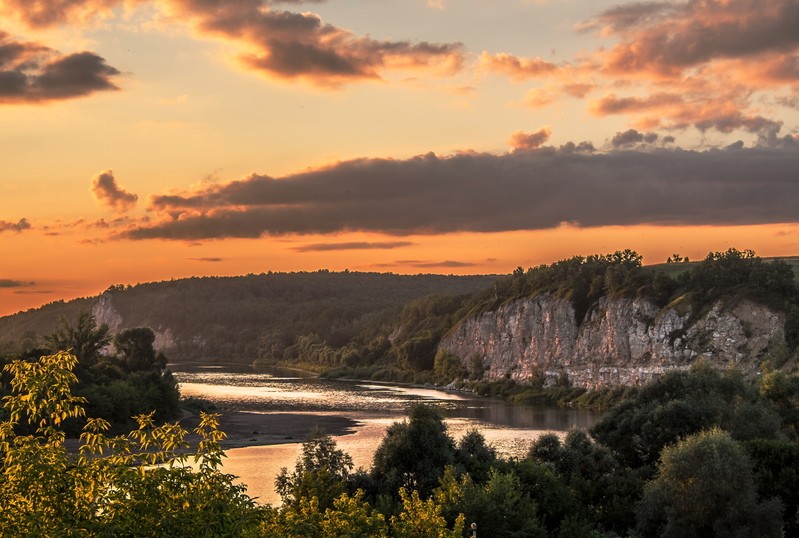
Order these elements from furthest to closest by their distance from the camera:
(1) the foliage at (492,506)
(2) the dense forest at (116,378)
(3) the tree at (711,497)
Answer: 1. (2) the dense forest at (116,378)
2. (3) the tree at (711,497)
3. (1) the foliage at (492,506)

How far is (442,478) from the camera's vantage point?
5072 cm

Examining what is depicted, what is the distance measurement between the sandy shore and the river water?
7.22 ft

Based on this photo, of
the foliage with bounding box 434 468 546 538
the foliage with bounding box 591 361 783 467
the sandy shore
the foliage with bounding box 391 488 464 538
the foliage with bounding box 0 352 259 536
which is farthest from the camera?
the sandy shore

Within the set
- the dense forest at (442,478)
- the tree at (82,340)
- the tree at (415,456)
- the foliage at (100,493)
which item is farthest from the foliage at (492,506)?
the tree at (82,340)

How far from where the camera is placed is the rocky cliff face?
5945 inches

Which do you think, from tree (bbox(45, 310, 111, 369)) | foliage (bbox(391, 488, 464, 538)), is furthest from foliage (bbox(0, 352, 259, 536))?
tree (bbox(45, 310, 111, 369))

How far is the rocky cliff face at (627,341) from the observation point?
5945 inches

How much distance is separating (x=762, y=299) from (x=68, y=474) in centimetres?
15017

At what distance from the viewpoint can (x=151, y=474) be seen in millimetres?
21875

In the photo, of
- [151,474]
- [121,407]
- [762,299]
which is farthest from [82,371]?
[762,299]

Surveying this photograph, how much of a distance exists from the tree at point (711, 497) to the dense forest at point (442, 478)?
0.08 meters

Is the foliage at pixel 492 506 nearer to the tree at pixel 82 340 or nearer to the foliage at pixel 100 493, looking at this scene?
the foliage at pixel 100 493

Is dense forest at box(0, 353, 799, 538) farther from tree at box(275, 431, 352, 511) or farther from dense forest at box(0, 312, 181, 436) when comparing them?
dense forest at box(0, 312, 181, 436)

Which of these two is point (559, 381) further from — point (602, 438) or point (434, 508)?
point (434, 508)
